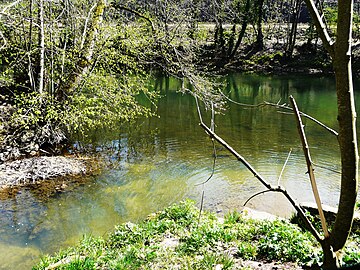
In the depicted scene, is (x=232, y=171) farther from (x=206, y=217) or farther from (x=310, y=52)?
(x=310, y=52)

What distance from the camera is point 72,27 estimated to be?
10633mm

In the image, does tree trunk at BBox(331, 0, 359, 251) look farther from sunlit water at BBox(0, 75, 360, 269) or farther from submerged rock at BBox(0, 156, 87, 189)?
submerged rock at BBox(0, 156, 87, 189)

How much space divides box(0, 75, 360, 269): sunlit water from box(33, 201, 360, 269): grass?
1.33 meters

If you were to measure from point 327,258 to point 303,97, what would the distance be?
18.5 meters

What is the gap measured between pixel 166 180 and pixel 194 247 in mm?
4401

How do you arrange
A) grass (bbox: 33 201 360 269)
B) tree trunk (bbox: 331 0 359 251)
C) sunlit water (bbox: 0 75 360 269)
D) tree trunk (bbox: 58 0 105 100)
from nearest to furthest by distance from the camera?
tree trunk (bbox: 331 0 359 251) < grass (bbox: 33 201 360 269) < sunlit water (bbox: 0 75 360 269) < tree trunk (bbox: 58 0 105 100)

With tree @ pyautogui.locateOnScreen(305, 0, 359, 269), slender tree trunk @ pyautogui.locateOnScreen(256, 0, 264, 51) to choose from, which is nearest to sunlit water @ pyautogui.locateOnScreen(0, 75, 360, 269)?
tree @ pyautogui.locateOnScreen(305, 0, 359, 269)

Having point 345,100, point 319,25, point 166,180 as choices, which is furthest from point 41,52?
point 345,100

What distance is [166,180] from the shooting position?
29.1 ft

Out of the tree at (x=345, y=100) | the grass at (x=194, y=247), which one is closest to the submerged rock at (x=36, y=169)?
the grass at (x=194, y=247)

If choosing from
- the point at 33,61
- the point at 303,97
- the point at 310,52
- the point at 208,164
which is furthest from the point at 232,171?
the point at 310,52

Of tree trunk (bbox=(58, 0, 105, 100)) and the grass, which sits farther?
tree trunk (bbox=(58, 0, 105, 100))

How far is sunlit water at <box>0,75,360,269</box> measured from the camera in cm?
654

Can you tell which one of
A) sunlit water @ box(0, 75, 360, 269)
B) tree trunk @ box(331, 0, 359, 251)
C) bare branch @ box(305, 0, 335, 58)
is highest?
bare branch @ box(305, 0, 335, 58)
